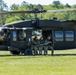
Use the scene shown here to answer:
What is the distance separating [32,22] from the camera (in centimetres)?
2989

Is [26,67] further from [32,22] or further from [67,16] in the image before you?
[67,16]

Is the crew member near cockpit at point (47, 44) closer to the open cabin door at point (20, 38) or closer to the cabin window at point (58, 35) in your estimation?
the open cabin door at point (20, 38)

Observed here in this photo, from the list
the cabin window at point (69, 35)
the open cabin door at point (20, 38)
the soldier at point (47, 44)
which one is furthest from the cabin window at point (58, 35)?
the open cabin door at point (20, 38)

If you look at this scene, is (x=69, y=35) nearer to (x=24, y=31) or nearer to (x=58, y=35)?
(x=58, y=35)

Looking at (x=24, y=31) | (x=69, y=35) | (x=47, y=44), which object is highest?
(x=24, y=31)

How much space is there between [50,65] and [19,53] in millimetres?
9669

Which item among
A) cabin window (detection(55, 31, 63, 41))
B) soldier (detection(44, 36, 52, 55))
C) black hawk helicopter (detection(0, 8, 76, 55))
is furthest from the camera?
cabin window (detection(55, 31, 63, 41))

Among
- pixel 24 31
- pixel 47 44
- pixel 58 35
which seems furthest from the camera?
pixel 58 35

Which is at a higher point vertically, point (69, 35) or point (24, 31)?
point (24, 31)

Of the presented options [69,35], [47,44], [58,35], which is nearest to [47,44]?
[47,44]

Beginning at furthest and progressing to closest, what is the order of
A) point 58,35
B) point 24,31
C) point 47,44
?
point 58,35, point 24,31, point 47,44

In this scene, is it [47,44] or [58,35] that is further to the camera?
[58,35]

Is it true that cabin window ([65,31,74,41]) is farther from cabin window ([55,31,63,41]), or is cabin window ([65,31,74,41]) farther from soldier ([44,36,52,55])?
soldier ([44,36,52,55])

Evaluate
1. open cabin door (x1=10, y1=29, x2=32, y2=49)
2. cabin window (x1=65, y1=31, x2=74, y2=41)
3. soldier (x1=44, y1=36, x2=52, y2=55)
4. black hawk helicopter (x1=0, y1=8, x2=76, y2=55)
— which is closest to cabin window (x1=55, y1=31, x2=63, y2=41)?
cabin window (x1=65, y1=31, x2=74, y2=41)
